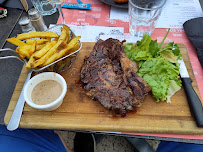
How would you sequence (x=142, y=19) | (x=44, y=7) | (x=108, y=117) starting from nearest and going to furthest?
(x=108, y=117), (x=142, y=19), (x=44, y=7)

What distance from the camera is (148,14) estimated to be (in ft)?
8.20

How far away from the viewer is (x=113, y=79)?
1836 millimetres

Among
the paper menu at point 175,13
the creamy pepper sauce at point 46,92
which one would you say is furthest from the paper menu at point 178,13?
the creamy pepper sauce at point 46,92

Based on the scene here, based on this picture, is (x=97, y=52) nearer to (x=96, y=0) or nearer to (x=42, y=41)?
(x=42, y=41)

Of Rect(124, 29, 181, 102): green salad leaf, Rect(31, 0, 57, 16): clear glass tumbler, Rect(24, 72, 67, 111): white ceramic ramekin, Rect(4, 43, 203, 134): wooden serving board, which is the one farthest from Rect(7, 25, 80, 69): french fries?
Rect(31, 0, 57, 16): clear glass tumbler

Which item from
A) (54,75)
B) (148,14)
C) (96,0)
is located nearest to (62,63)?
(54,75)

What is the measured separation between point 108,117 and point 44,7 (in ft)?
8.53

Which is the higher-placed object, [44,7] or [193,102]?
[44,7]

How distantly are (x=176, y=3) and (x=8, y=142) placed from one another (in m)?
3.70

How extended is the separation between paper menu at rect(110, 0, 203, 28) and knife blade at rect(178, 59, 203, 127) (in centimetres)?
109

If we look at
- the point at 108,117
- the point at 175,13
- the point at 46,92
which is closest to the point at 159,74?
the point at 108,117

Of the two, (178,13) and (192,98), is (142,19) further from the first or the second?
(192,98)

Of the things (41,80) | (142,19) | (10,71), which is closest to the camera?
(41,80)

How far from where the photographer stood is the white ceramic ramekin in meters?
1.63
